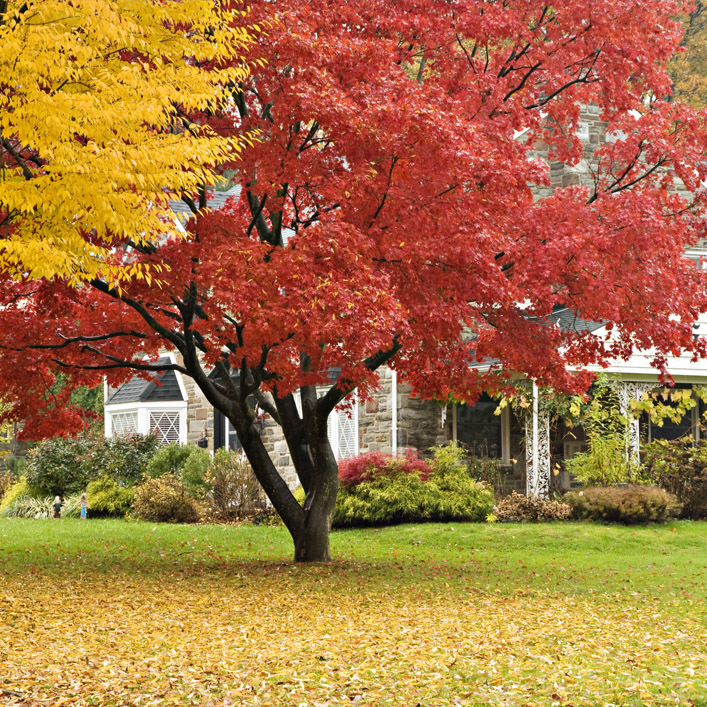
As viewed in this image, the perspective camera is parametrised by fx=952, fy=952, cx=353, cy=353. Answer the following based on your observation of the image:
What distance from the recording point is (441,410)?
18984mm

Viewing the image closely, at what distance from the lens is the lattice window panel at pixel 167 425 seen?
22953 mm

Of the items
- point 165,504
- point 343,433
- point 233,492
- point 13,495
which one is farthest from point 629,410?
point 13,495

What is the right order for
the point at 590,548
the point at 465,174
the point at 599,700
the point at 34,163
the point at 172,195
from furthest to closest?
the point at 590,548 → the point at 34,163 → the point at 465,174 → the point at 172,195 → the point at 599,700

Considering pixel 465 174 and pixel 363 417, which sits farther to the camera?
pixel 363 417

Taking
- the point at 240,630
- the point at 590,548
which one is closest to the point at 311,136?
the point at 240,630

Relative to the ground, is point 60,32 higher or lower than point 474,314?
higher

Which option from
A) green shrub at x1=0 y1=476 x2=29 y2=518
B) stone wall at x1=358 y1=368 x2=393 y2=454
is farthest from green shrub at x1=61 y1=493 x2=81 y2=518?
stone wall at x1=358 y1=368 x2=393 y2=454

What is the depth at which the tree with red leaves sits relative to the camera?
8.98 m

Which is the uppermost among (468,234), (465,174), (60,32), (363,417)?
(60,32)

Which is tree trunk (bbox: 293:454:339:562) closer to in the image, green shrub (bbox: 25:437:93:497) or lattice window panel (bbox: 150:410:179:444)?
green shrub (bbox: 25:437:93:497)

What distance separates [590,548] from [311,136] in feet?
26.5

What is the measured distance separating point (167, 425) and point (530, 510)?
9744mm

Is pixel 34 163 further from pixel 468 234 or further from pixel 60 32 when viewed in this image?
pixel 468 234

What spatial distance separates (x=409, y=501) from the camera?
16.5 meters
